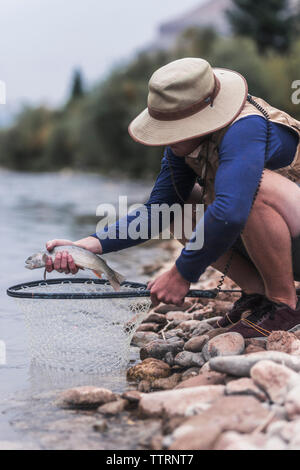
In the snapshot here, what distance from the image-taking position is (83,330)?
3.42 m

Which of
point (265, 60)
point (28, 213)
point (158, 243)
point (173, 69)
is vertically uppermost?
point (173, 69)

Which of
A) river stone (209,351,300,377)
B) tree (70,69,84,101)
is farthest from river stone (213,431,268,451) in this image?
tree (70,69,84,101)

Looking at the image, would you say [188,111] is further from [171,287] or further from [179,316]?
[179,316]

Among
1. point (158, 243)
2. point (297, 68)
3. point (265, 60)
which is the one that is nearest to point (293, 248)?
point (158, 243)

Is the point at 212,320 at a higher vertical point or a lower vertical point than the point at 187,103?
lower

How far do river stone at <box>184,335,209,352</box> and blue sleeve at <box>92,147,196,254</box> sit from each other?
608 millimetres

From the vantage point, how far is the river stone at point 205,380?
286 centimetres

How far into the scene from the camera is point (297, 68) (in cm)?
3494

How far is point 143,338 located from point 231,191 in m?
1.52

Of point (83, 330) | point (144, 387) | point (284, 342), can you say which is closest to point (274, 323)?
point (284, 342)

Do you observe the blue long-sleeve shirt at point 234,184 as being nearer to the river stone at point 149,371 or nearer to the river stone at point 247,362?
the river stone at point 247,362

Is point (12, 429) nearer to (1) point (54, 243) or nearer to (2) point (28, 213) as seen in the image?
(1) point (54, 243)
